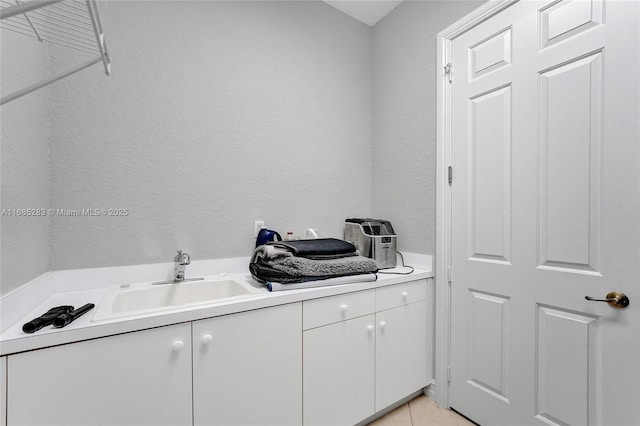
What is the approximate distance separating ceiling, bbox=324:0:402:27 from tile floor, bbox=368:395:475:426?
2.68m

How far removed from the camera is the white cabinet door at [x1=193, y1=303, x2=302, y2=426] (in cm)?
106

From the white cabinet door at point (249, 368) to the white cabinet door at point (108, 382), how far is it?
58 mm

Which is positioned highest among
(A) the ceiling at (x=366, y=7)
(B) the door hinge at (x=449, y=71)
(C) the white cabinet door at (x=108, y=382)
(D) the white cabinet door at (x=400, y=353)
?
(A) the ceiling at (x=366, y=7)

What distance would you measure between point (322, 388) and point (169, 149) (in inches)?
55.8

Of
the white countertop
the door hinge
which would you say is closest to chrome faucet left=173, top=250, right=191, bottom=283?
the white countertop

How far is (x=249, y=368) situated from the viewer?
3.77ft

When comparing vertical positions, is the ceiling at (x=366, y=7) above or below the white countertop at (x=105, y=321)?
above

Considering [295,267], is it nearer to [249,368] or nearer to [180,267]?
[249,368]

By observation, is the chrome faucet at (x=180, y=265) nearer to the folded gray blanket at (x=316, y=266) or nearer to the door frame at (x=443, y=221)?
the folded gray blanket at (x=316, y=266)

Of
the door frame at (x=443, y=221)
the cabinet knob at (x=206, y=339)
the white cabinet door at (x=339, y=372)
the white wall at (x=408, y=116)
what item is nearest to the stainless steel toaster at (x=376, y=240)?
the white wall at (x=408, y=116)

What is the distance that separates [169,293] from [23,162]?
0.76m

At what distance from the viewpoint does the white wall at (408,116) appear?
1.82m

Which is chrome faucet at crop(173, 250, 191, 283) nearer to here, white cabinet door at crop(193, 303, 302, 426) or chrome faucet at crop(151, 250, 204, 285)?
chrome faucet at crop(151, 250, 204, 285)

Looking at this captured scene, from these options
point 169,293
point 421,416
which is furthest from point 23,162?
point 421,416
